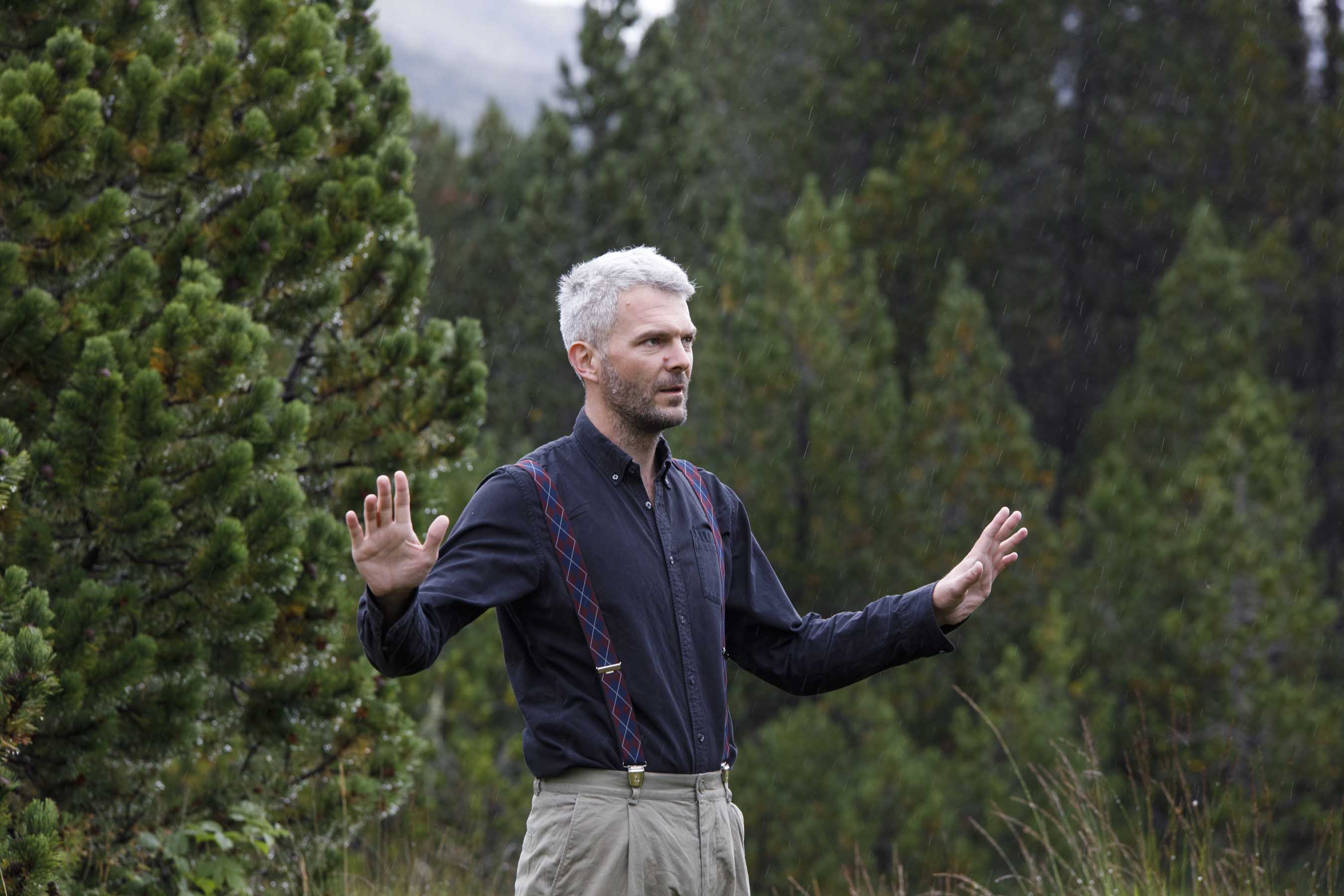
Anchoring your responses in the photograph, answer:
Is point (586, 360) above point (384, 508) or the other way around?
above

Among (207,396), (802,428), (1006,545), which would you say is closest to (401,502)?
(1006,545)

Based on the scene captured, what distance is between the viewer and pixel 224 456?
4.42 metres

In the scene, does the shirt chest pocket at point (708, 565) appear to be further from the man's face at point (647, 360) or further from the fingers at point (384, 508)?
the fingers at point (384, 508)

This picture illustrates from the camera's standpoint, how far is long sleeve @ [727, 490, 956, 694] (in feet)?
8.94

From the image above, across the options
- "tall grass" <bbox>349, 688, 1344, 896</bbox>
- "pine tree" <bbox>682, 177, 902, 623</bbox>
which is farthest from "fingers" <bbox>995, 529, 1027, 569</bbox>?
"pine tree" <bbox>682, 177, 902, 623</bbox>

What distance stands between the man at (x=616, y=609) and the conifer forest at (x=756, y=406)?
1.58 meters

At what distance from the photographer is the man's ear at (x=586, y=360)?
2.65 metres

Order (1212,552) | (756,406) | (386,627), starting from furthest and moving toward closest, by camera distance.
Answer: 1. (756,406)
2. (1212,552)
3. (386,627)

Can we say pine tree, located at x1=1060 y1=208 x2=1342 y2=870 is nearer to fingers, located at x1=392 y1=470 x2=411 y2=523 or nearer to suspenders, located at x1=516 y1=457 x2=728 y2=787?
suspenders, located at x1=516 y1=457 x2=728 y2=787

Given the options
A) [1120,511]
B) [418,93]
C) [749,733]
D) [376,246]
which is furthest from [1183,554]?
[418,93]

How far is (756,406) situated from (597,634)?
11.7 meters

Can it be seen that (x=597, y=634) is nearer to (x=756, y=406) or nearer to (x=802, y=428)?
(x=756, y=406)

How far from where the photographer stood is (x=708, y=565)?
8.73 ft

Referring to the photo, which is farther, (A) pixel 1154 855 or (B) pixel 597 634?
(A) pixel 1154 855
